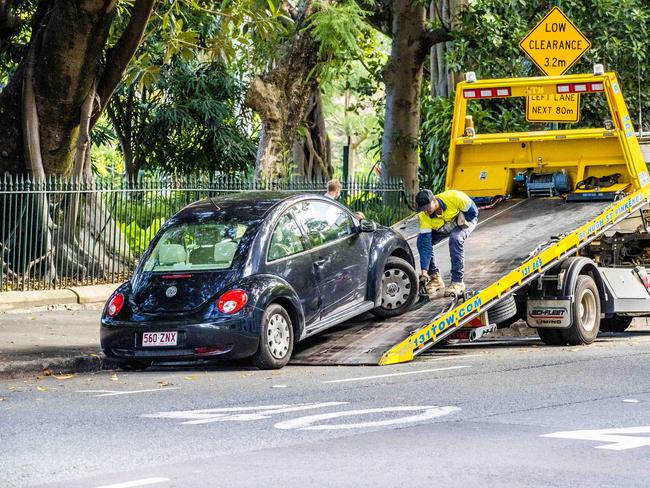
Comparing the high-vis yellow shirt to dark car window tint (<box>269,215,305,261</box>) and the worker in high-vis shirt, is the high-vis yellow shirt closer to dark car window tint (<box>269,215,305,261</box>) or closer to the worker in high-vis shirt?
the worker in high-vis shirt

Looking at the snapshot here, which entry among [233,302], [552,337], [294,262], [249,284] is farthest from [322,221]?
[552,337]

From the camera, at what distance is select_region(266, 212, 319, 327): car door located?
1252 centimetres

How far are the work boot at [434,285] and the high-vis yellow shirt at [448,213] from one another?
0.54 meters

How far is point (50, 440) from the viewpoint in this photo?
26.8 ft

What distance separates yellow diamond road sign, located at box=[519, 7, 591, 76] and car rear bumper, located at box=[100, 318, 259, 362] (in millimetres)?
8178

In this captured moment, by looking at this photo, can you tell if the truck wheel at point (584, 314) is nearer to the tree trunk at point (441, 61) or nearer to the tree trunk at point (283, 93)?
the tree trunk at point (283, 93)

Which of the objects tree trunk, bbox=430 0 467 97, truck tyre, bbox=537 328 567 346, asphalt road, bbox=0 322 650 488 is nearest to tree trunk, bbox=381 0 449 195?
tree trunk, bbox=430 0 467 97

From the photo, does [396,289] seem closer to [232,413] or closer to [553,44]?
[232,413]

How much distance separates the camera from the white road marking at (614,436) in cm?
773

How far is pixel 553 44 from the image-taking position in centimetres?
1836

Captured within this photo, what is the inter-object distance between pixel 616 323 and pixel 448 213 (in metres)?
4.15

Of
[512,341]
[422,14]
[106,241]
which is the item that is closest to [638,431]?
[512,341]

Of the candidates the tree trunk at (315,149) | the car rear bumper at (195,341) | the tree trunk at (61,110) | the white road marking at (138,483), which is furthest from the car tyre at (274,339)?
the tree trunk at (315,149)

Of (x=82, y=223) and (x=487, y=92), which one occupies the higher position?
(x=487, y=92)
